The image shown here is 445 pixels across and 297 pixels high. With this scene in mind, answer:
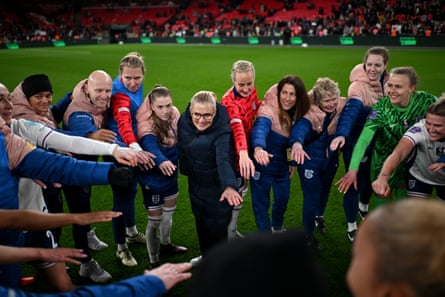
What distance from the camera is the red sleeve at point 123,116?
11.7 ft

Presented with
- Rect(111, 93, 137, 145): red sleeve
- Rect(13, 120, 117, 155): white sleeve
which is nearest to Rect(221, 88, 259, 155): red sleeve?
Rect(111, 93, 137, 145): red sleeve

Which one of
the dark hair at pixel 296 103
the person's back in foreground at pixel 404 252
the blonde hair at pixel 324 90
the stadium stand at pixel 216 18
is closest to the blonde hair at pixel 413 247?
the person's back in foreground at pixel 404 252

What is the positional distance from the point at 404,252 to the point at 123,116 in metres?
3.10

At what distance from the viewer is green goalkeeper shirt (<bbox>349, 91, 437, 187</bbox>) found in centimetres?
352

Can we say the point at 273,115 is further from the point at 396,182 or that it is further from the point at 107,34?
the point at 107,34

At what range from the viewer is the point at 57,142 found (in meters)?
3.04

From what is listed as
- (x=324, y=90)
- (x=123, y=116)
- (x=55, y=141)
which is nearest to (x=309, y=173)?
(x=324, y=90)

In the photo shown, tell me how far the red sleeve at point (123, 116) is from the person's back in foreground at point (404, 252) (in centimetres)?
281

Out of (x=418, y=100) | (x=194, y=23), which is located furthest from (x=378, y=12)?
(x=418, y=100)

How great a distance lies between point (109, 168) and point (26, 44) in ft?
133

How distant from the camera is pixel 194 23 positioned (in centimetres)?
4606

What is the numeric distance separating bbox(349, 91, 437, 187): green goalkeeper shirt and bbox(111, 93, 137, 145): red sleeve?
6.90 feet

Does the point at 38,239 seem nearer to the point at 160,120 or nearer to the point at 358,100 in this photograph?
the point at 160,120

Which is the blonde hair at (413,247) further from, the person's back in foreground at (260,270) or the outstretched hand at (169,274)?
the outstretched hand at (169,274)
